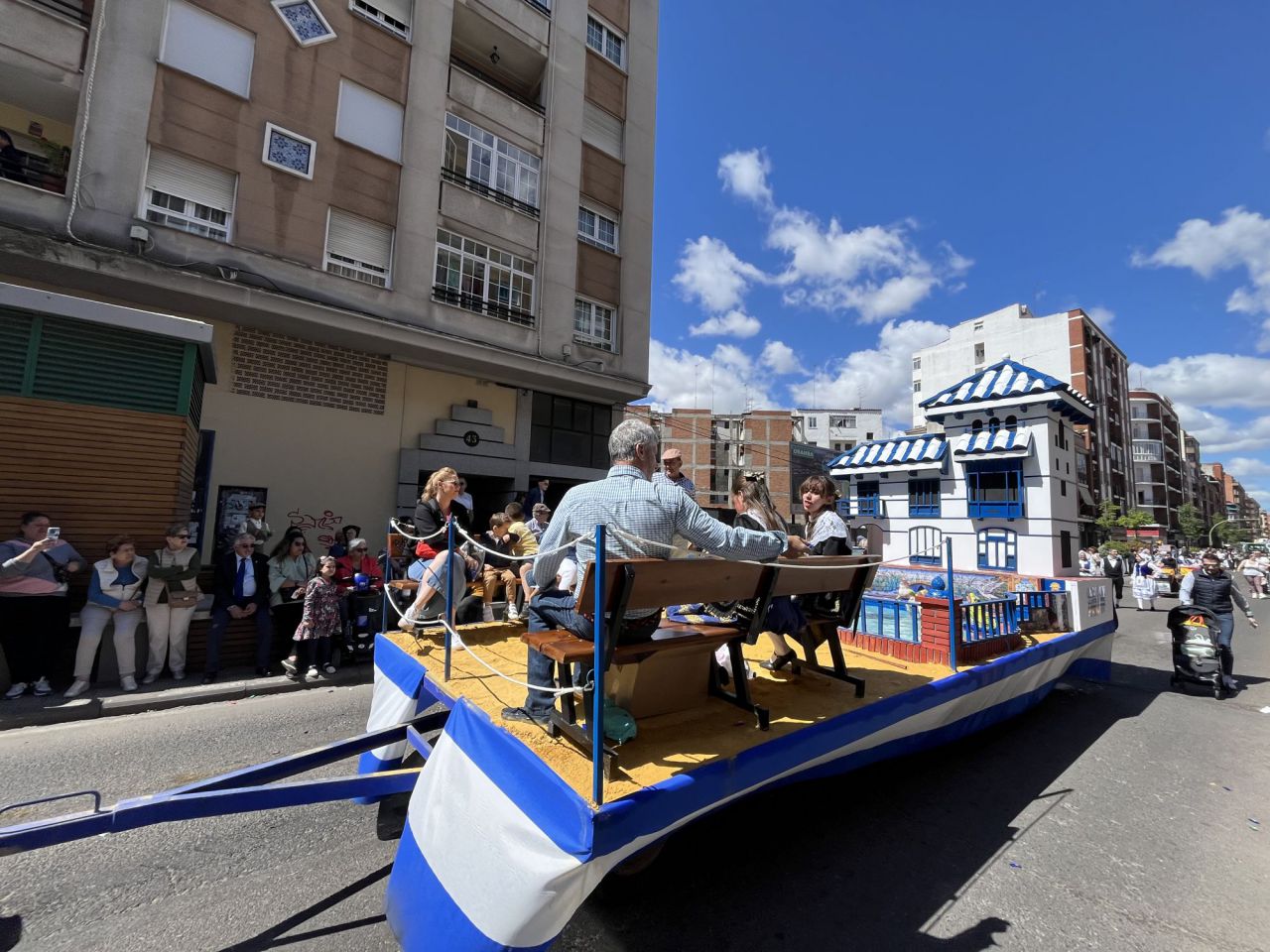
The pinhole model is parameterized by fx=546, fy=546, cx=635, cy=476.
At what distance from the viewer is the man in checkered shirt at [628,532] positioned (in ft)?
8.39

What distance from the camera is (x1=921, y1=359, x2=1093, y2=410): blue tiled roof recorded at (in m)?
7.79

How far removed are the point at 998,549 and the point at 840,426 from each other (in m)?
58.4

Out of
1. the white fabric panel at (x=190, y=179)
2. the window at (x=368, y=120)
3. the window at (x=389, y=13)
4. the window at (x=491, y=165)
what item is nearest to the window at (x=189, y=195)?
the white fabric panel at (x=190, y=179)

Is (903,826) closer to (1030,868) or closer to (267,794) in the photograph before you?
(1030,868)

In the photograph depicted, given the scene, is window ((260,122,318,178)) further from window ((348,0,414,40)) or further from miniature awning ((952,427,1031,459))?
miniature awning ((952,427,1031,459))

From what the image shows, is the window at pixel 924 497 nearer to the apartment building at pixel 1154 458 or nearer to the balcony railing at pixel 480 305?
the balcony railing at pixel 480 305

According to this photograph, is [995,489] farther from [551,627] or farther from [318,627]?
[318,627]

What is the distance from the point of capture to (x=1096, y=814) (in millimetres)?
3555

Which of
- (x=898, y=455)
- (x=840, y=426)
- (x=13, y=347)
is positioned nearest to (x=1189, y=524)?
(x=840, y=426)

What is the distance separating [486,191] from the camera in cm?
1248

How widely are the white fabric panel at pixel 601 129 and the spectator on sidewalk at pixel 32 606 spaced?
1385 centimetres

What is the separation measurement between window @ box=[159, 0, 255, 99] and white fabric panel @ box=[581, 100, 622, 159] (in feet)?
24.3

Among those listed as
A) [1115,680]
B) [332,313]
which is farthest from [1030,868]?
[332,313]

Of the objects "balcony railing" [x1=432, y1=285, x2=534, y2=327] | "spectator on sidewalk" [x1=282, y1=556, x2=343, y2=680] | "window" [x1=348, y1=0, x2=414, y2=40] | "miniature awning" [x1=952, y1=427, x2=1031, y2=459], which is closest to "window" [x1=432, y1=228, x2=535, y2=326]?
"balcony railing" [x1=432, y1=285, x2=534, y2=327]
